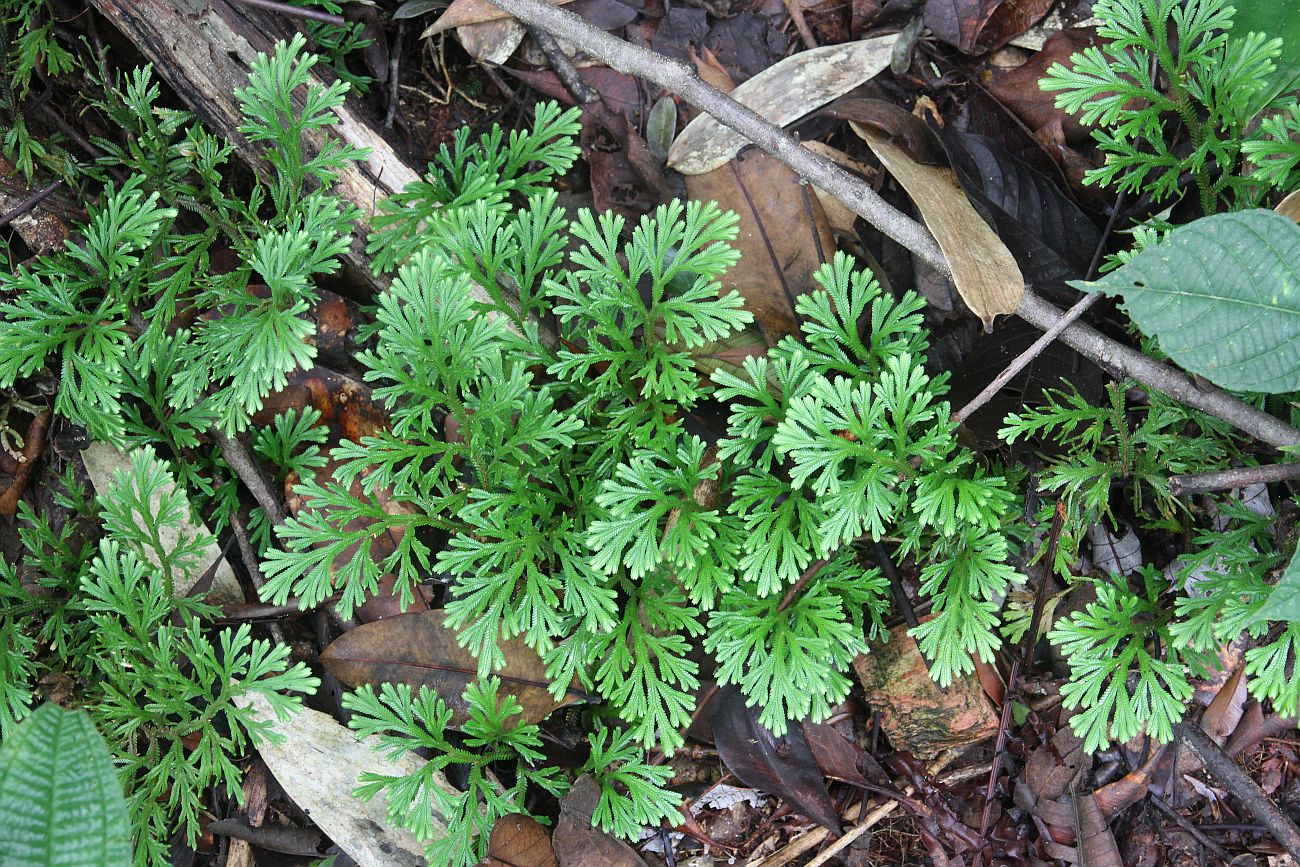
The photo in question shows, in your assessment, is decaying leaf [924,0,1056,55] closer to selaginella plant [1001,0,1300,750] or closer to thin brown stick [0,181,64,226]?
selaginella plant [1001,0,1300,750]

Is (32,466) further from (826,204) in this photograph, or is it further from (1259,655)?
(1259,655)

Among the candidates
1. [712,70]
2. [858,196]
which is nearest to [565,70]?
[712,70]

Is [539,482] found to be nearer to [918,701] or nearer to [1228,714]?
[918,701]

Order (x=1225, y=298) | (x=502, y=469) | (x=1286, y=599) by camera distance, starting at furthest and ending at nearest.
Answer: (x=502, y=469)
(x=1225, y=298)
(x=1286, y=599)

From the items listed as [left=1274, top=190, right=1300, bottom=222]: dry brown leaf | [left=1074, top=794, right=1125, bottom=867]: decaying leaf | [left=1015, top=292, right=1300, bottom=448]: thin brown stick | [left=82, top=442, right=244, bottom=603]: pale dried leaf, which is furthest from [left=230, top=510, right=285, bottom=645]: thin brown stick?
[left=1274, top=190, right=1300, bottom=222]: dry brown leaf

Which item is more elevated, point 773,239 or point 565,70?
point 565,70

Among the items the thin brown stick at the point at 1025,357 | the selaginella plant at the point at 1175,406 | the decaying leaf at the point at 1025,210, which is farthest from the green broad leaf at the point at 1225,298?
the decaying leaf at the point at 1025,210
